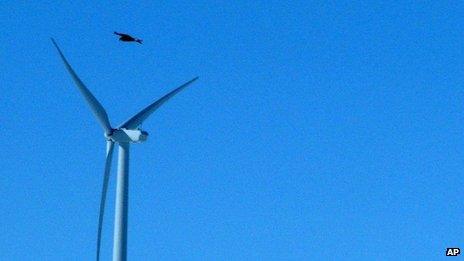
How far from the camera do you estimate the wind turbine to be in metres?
66.9

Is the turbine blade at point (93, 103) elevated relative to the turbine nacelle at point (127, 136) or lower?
elevated

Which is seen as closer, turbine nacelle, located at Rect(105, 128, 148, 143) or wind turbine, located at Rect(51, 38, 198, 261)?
wind turbine, located at Rect(51, 38, 198, 261)

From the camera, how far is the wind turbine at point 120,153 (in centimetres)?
6694

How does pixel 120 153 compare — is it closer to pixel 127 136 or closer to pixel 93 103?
pixel 127 136

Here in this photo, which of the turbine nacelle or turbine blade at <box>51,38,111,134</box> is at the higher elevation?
Answer: turbine blade at <box>51,38,111,134</box>

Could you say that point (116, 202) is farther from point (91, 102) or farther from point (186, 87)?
point (186, 87)

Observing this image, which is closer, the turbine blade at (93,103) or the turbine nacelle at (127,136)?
the turbine blade at (93,103)

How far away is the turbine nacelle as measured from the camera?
69812 mm

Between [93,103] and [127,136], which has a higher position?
[93,103]

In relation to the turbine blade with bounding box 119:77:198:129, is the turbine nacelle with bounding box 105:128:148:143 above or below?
below

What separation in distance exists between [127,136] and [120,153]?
59.7 inches

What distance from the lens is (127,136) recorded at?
231 ft

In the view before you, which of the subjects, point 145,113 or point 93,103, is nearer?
point 93,103

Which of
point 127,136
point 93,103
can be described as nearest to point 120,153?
point 127,136
